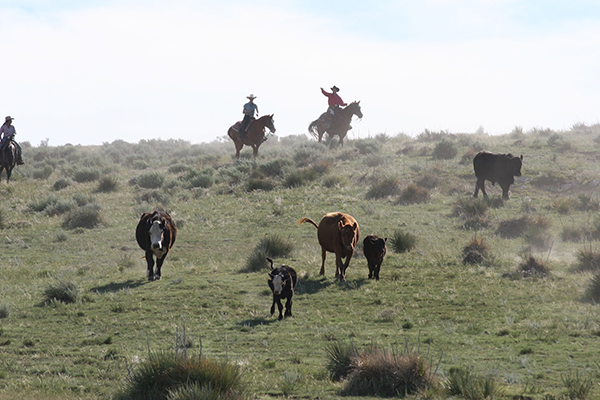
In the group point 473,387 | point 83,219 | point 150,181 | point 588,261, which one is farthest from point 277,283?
point 150,181

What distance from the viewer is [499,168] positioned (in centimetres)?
2566

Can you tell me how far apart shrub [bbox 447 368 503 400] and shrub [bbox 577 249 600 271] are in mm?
8765

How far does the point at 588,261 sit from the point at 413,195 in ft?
37.6

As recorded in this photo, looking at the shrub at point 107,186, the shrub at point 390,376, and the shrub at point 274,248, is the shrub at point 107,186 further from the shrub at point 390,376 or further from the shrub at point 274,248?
the shrub at point 390,376

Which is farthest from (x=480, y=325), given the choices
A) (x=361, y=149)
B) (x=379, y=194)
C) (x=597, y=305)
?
(x=361, y=149)

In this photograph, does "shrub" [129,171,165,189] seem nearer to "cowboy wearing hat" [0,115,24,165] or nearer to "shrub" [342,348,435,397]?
"cowboy wearing hat" [0,115,24,165]

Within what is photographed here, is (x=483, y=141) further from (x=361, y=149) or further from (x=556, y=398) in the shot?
(x=556, y=398)

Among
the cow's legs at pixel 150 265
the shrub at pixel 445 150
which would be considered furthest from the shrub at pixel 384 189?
the cow's legs at pixel 150 265

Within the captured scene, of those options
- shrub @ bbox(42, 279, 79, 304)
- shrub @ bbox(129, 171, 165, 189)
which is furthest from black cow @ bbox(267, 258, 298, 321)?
shrub @ bbox(129, 171, 165, 189)

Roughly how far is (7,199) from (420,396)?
83.5ft

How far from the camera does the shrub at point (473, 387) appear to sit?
7.01 meters

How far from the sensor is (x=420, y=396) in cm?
727

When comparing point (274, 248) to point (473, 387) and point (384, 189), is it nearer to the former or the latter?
point (473, 387)

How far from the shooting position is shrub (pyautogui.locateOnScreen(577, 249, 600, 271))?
1496cm
